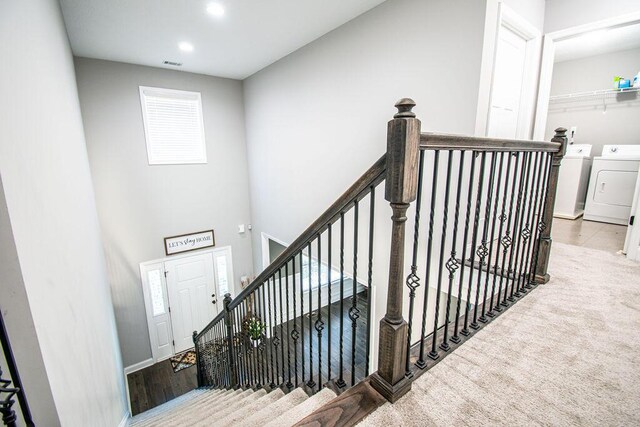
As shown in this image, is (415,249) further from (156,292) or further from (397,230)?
(156,292)

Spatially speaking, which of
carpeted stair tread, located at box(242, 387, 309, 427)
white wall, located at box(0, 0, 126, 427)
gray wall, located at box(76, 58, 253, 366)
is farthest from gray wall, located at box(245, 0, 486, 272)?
white wall, located at box(0, 0, 126, 427)

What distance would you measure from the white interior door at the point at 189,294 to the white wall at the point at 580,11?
5.84 meters

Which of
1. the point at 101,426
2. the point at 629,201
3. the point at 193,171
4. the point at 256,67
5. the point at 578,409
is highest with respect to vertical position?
the point at 256,67

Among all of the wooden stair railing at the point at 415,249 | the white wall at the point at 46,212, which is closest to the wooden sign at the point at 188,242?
the wooden stair railing at the point at 415,249

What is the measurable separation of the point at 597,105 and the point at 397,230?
518 cm

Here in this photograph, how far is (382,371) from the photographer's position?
1131mm

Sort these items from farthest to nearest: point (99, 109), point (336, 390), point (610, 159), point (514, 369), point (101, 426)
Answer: point (99, 109)
point (610, 159)
point (101, 426)
point (336, 390)
point (514, 369)

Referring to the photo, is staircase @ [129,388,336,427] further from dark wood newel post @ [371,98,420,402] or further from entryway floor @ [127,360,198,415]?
entryway floor @ [127,360,198,415]

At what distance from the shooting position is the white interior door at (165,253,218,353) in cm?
521

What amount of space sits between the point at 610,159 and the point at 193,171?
625 centimetres

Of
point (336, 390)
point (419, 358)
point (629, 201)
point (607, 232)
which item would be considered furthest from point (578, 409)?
point (629, 201)

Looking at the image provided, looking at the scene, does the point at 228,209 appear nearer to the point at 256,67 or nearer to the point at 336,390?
the point at 256,67

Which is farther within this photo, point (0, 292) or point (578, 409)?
point (578, 409)

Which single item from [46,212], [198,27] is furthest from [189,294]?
[46,212]
